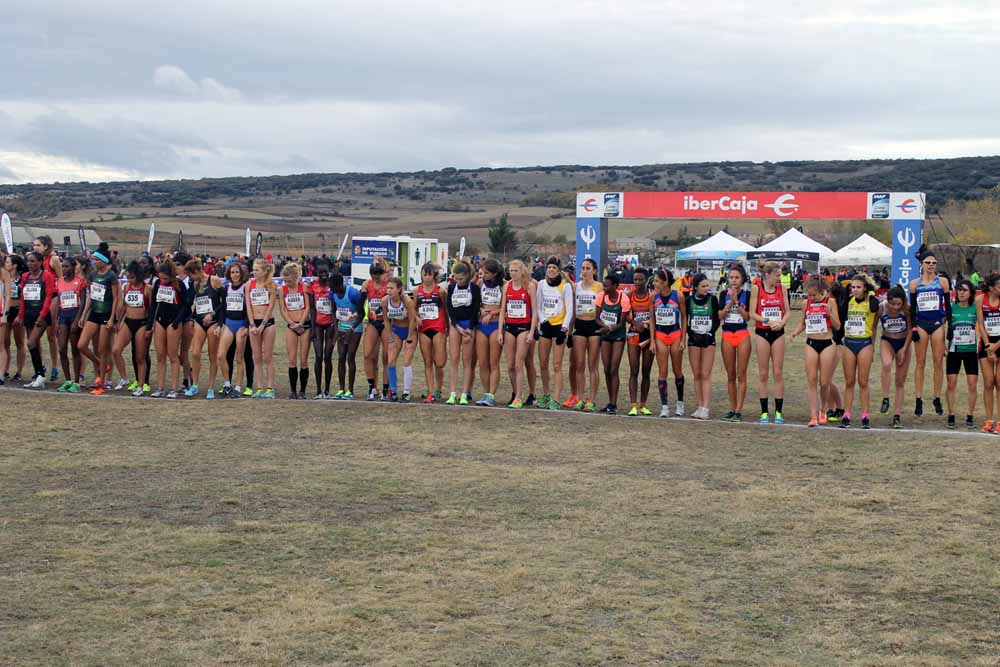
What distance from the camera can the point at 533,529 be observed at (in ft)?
25.1

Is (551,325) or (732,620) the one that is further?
(551,325)

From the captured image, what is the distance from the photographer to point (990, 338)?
1203cm

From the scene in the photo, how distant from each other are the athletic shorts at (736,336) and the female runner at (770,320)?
179mm

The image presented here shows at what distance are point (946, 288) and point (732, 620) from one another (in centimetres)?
884

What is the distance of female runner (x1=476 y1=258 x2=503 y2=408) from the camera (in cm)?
1345

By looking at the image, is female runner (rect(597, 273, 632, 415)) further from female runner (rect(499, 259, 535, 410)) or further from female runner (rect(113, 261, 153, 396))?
female runner (rect(113, 261, 153, 396))

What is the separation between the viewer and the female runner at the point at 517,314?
13281 millimetres

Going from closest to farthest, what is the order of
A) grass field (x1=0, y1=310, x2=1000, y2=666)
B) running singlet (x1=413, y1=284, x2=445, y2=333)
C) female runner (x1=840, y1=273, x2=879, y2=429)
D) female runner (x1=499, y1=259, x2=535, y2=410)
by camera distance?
grass field (x1=0, y1=310, x2=1000, y2=666), female runner (x1=840, y1=273, x2=879, y2=429), female runner (x1=499, y1=259, x2=535, y2=410), running singlet (x1=413, y1=284, x2=445, y2=333)

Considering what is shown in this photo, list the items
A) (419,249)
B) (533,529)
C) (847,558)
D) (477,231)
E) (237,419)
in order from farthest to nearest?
(477,231) < (419,249) < (237,419) < (533,529) < (847,558)

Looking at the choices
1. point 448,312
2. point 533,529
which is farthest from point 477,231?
point 533,529

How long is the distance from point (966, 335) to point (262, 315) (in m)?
8.53

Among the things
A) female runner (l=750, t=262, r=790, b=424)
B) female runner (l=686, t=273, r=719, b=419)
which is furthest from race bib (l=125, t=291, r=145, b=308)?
female runner (l=750, t=262, r=790, b=424)

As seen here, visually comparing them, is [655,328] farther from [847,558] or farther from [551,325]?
[847,558]

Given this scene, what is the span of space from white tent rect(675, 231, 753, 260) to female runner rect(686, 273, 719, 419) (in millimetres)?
28350
